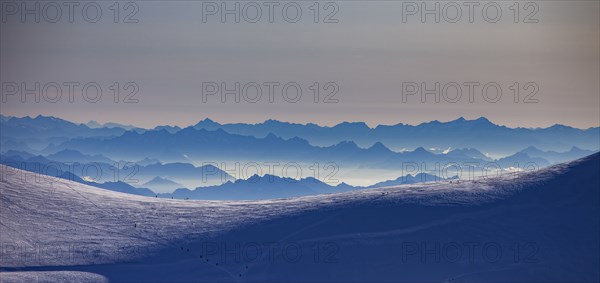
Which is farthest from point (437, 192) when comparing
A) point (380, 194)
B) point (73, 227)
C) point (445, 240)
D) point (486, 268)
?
point (73, 227)

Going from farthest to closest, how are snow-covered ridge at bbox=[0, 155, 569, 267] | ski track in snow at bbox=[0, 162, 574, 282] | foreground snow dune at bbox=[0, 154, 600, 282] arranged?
1. snow-covered ridge at bbox=[0, 155, 569, 267]
2. ski track in snow at bbox=[0, 162, 574, 282]
3. foreground snow dune at bbox=[0, 154, 600, 282]

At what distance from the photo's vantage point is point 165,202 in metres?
109

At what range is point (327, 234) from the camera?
295ft

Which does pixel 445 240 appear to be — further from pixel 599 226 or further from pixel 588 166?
pixel 588 166

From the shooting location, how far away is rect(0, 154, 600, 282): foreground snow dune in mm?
81875

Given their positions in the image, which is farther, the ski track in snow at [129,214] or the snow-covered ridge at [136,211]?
the snow-covered ridge at [136,211]

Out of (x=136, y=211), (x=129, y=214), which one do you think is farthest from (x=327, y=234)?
(x=136, y=211)

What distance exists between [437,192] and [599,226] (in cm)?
1768

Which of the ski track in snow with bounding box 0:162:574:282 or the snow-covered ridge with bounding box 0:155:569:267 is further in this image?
the snow-covered ridge with bounding box 0:155:569:267

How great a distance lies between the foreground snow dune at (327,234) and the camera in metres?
81.9

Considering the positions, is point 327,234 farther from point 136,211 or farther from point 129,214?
point 136,211

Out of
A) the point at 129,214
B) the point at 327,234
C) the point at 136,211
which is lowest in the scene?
the point at 327,234

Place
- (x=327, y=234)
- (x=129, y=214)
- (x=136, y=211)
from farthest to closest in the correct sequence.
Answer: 1. (x=136, y=211)
2. (x=129, y=214)
3. (x=327, y=234)

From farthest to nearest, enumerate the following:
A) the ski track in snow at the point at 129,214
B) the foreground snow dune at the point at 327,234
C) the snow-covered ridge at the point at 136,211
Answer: the snow-covered ridge at the point at 136,211
the ski track in snow at the point at 129,214
the foreground snow dune at the point at 327,234
